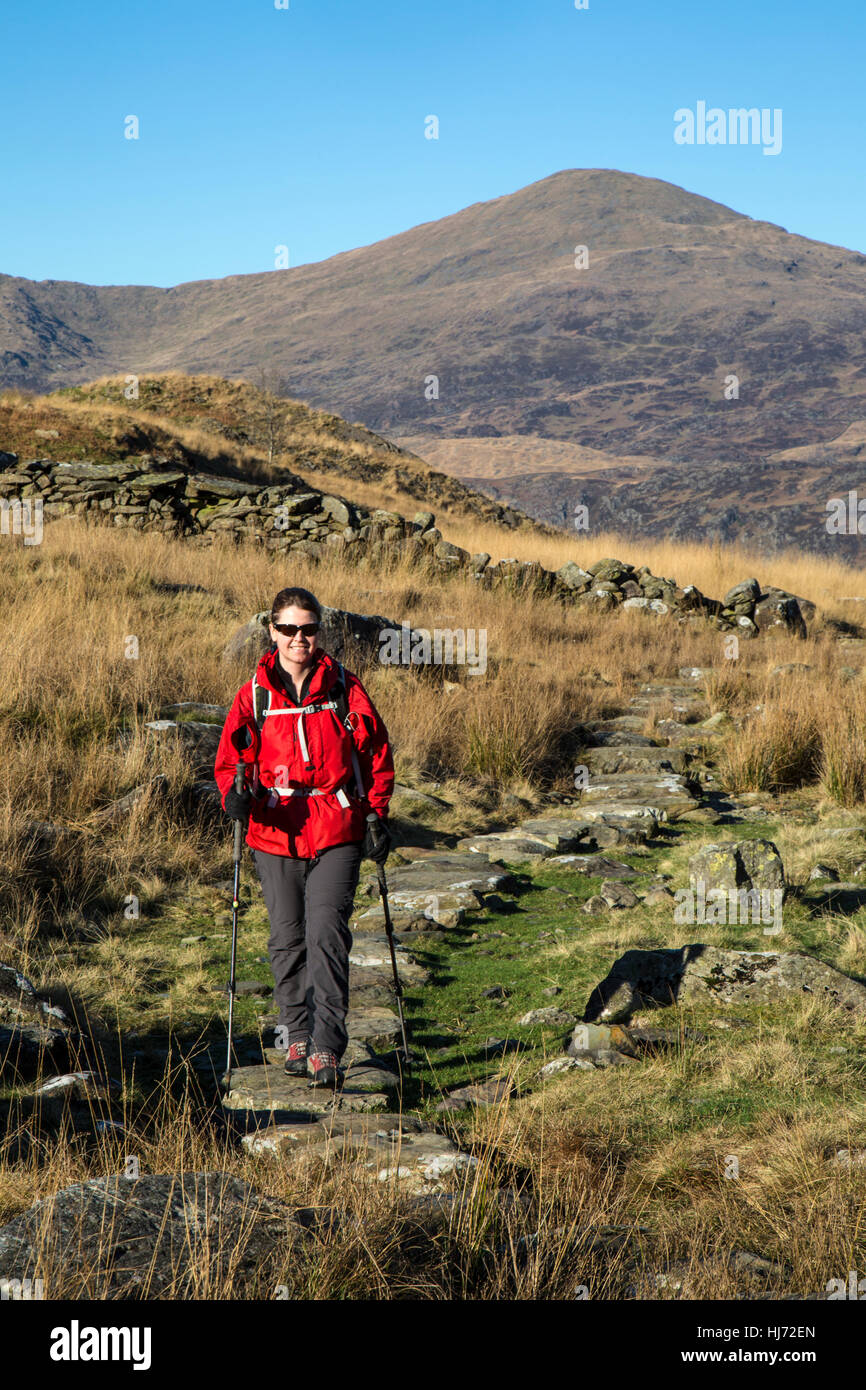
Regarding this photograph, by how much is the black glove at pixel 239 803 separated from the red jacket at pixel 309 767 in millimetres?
52

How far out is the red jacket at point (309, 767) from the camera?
13.0 feet

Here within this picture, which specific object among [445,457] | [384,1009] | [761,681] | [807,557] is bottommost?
[384,1009]

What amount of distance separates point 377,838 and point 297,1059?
0.89 meters

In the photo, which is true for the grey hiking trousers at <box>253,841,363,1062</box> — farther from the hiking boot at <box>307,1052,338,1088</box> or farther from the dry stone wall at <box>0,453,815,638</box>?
the dry stone wall at <box>0,453,815,638</box>

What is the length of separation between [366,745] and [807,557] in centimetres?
2228

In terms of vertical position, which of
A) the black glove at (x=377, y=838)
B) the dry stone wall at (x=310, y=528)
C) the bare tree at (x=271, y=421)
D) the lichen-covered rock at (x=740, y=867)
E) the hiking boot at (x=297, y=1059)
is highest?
the bare tree at (x=271, y=421)

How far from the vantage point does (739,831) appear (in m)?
7.82

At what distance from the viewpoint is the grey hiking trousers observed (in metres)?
3.88

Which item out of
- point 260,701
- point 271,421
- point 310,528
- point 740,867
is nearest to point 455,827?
point 740,867

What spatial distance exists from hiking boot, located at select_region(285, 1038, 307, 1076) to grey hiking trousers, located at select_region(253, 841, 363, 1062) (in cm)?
4

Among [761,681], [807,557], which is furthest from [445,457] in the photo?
[761,681]

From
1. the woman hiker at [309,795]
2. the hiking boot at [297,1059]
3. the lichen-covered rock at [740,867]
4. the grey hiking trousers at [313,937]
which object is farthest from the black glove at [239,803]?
the lichen-covered rock at [740,867]

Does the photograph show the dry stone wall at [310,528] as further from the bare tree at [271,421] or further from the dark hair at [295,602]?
the bare tree at [271,421]

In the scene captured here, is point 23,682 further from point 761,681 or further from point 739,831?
point 761,681
